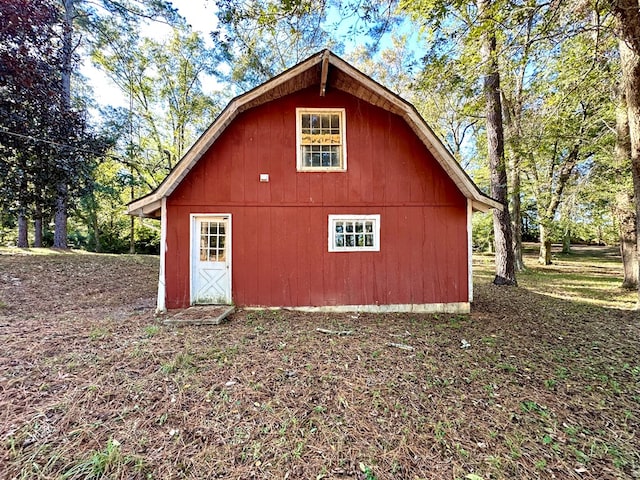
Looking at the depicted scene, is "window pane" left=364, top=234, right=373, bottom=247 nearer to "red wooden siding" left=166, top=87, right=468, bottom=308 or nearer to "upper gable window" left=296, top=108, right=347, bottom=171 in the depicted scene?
"red wooden siding" left=166, top=87, right=468, bottom=308

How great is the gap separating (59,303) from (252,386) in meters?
5.91

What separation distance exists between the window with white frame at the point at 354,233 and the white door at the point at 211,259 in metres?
2.28

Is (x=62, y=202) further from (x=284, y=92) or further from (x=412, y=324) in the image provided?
(x=412, y=324)

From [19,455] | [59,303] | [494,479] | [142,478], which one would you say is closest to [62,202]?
[59,303]

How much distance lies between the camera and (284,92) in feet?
20.6

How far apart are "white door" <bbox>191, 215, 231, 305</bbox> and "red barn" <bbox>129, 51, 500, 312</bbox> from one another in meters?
0.02

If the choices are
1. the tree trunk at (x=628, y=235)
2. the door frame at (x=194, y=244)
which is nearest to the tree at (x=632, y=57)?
the tree trunk at (x=628, y=235)

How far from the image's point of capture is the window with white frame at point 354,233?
633 centimetres

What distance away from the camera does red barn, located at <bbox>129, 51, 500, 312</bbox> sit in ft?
20.2

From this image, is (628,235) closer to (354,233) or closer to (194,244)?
(354,233)

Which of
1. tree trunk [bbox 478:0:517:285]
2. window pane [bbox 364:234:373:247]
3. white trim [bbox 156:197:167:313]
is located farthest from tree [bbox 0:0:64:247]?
tree trunk [bbox 478:0:517:285]

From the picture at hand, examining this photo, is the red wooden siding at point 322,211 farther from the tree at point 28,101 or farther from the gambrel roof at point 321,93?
the tree at point 28,101

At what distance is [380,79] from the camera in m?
16.2

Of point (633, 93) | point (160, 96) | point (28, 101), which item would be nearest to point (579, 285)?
point (633, 93)
